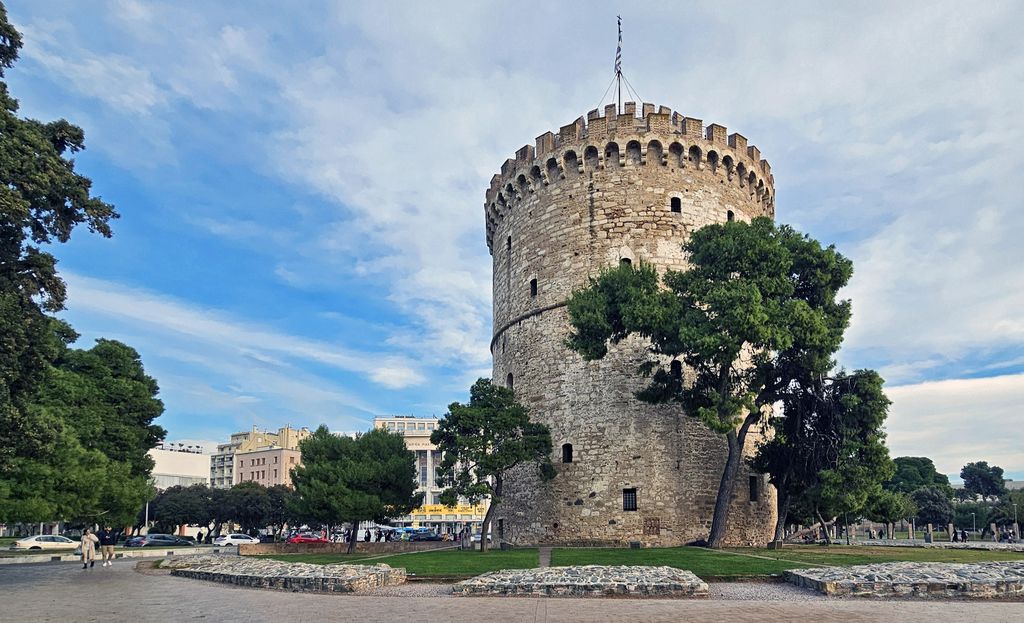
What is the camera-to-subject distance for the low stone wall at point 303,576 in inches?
576

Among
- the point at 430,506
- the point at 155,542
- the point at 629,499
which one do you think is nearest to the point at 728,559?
the point at 629,499

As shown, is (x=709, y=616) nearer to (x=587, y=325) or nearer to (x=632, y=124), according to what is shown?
(x=587, y=325)

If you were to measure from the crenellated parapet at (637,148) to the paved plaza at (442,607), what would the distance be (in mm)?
17235

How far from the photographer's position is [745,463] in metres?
26.7

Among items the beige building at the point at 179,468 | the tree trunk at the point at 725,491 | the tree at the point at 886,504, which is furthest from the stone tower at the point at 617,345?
the beige building at the point at 179,468

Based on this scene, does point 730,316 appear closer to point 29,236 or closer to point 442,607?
point 442,607

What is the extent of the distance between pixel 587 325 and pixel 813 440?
26.7ft

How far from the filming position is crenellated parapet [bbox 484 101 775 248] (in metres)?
28.0

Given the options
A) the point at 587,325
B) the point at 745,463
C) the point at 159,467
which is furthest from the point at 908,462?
the point at 159,467

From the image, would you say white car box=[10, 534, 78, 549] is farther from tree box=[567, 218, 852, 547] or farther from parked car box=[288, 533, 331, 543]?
tree box=[567, 218, 852, 547]

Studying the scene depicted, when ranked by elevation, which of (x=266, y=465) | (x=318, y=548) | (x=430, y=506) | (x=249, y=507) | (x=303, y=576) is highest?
(x=303, y=576)

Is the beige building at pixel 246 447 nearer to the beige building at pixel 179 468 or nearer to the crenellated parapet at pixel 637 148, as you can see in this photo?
the beige building at pixel 179 468

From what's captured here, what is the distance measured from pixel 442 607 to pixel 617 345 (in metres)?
16.0

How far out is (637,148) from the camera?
28109mm
